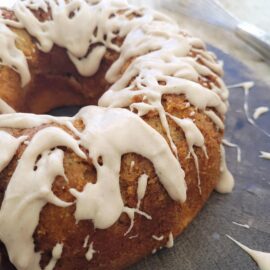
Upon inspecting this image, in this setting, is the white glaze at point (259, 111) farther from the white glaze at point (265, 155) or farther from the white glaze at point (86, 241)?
the white glaze at point (86, 241)

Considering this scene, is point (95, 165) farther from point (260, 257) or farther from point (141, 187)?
point (260, 257)

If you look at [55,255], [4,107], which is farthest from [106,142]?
[4,107]

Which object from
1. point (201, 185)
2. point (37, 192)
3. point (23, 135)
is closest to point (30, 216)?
point (37, 192)

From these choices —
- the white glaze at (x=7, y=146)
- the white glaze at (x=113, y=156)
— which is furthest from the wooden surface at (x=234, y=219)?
the white glaze at (x=7, y=146)

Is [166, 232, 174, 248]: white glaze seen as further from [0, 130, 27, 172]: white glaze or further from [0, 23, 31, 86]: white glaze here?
[0, 23, 31, 86]: white glaze

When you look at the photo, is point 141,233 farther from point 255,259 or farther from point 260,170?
point 260,170

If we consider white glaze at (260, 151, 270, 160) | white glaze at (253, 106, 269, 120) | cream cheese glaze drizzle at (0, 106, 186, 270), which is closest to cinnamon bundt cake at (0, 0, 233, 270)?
cream cheese glaze drizzle at (0, 106, 186, 270)
